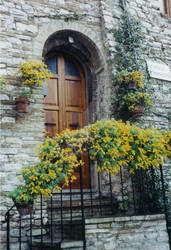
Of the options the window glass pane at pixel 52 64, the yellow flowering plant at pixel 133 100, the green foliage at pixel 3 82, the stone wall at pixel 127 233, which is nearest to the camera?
the stone wall at pixel 127 233

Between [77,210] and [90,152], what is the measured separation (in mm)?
1413

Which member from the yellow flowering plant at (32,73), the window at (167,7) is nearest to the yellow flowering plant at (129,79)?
the yellow flowering plant at (32,73)

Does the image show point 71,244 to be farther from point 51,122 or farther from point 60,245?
point 51,122

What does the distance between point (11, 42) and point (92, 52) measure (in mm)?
1786

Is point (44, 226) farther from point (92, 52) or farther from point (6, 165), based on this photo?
point (92, 52)

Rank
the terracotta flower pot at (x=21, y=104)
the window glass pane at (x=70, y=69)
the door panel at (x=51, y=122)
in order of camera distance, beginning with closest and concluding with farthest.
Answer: the terracotta flower pot at (x=21, y=104), the door panel at (x=51, y=122), the window glass pane at (x=70, y=69)

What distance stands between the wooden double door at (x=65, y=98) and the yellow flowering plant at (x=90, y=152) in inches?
68.6

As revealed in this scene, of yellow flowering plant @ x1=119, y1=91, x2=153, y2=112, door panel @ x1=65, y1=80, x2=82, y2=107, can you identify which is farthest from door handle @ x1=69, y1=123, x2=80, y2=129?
yellow flowering plant @ x1=119, y1=91, x2=153, y2=112

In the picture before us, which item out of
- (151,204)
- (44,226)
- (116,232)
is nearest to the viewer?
(116,232)

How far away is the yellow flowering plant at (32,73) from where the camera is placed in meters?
4.95

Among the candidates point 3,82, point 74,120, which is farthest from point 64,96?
point 3,82

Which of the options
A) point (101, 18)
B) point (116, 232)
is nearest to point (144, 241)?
point (116, 232)

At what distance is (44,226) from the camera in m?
4.55

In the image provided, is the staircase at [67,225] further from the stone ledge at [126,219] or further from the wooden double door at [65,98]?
the wooden double door at [65,98]
